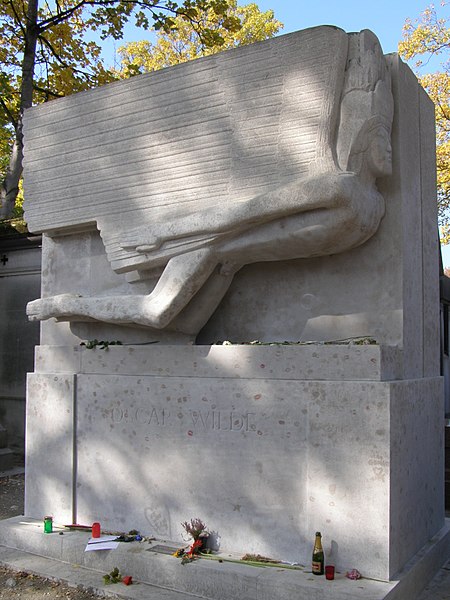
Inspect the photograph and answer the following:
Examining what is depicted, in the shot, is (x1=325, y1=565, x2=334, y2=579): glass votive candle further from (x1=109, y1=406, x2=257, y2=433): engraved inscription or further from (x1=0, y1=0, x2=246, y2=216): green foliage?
(x1=0, y1=0, x2=246, y2=216): green foliage

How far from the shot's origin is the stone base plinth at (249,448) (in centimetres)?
429

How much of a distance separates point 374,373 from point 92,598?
256 cm

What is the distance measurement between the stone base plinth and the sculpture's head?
4.55ft

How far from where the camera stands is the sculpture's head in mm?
4742

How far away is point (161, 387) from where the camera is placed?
5.20 metres

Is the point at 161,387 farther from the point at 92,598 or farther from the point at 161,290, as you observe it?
the point at 92,598

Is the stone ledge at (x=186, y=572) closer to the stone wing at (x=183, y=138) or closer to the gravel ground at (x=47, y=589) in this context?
the gravel ground at (x=47, y=589)

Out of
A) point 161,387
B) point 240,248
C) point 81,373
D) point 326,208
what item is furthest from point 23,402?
point 326,208

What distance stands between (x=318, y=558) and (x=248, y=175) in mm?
2909

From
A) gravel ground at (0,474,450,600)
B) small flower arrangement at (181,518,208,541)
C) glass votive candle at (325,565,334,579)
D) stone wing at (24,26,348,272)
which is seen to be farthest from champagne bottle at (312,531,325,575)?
stone wing at (24,26,348,272)

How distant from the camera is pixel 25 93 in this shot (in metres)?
12.4

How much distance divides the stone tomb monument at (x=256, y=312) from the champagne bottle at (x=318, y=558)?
0.09 metres

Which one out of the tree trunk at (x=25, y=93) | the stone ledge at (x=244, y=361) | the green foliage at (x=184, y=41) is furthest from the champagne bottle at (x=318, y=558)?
the green foliage at (x=184, y=41)

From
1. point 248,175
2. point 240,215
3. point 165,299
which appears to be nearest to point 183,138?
point 248,175
